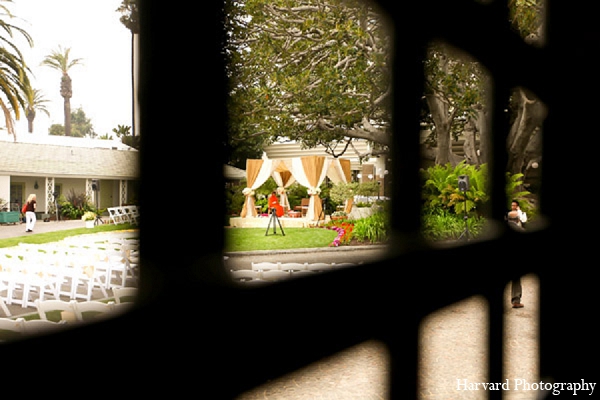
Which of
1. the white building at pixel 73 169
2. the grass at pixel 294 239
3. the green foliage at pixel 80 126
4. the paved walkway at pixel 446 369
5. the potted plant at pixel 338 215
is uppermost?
the green foliage at pixel 80 126

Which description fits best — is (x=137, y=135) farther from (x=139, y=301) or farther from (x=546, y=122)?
(x=546, y=122)

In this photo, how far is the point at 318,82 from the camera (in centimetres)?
1071

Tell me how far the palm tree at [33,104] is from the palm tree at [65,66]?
2cm

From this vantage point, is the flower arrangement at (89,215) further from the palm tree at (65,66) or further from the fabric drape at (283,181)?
the fabric drape at (283,181)

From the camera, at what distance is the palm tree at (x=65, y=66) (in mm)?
530

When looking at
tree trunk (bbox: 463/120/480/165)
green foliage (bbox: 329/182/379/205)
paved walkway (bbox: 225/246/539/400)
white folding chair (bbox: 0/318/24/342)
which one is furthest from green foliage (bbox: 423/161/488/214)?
white folding chair (bbox: 0/318/24/342)

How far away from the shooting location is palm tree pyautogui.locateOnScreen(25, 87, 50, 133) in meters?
0.51

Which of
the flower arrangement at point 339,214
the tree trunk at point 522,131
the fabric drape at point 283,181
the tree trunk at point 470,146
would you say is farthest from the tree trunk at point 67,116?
the fabric drape at point 283,181

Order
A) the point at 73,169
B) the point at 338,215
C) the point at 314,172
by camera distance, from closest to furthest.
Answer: the point at 73,169, the point at 314,172, the point at 338,215

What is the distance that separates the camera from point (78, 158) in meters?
0.76

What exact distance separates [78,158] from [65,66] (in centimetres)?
23

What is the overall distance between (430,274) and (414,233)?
77mm

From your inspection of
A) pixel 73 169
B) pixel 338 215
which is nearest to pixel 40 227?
pixel 73 169

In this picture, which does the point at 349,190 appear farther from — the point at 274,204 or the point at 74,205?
the point at 74,205
